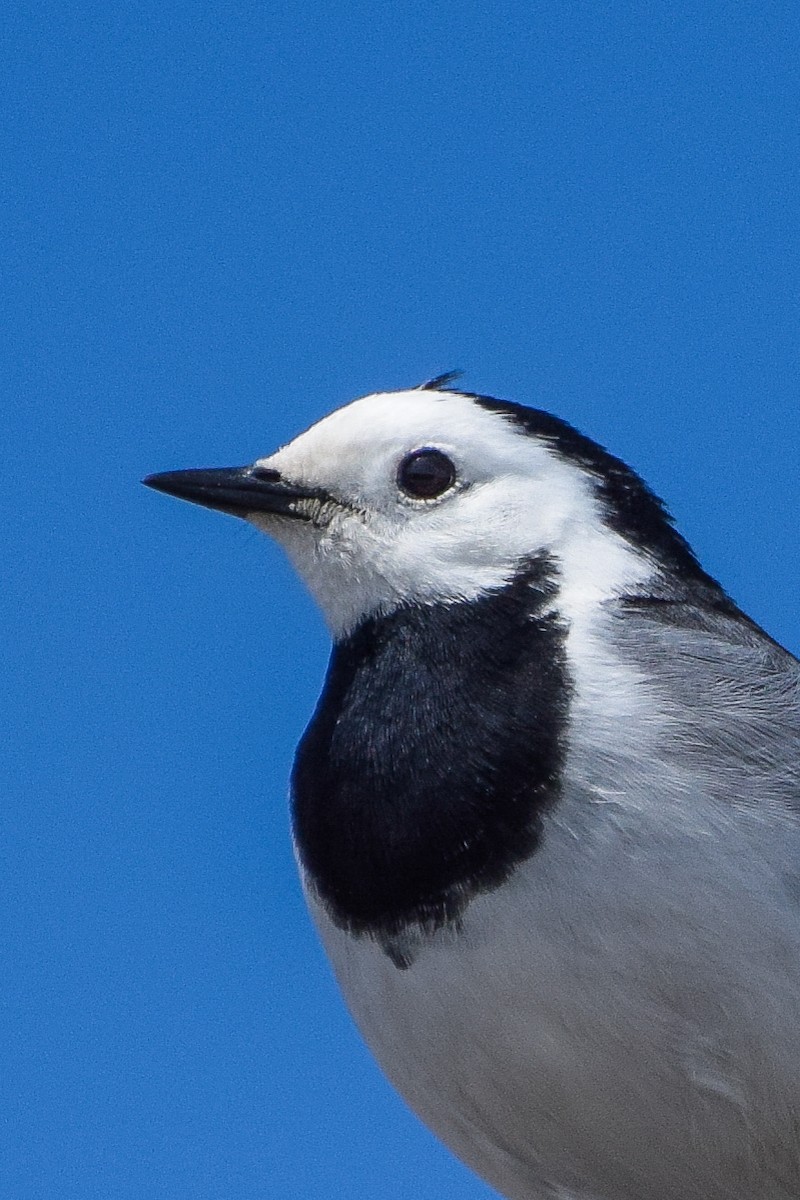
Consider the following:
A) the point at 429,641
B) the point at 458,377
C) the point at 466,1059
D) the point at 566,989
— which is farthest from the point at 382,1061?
the point at 458,377

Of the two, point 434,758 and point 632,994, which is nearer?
point 632,994

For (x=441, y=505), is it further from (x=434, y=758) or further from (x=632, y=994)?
(x=632, y=994)

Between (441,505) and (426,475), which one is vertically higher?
(426,475)

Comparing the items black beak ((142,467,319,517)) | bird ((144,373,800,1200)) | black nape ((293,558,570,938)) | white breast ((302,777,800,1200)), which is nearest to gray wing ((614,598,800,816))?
bird ((144,373,800,1200))

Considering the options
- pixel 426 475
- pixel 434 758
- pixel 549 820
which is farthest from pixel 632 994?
pixel 426 475

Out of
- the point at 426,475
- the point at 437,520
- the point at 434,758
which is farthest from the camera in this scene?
the point at 426,475

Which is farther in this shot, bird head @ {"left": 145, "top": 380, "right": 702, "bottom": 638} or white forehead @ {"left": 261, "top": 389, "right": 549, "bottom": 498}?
white forehead @ {"left": 261, "top": 389, "right": 549, "bottom": 498}

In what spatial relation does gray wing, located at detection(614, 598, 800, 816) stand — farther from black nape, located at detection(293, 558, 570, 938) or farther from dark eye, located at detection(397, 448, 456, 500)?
dark eye, located at detection(397, 448, 456, 500)
